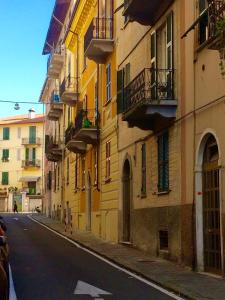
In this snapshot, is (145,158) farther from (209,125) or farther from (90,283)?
(90,283)

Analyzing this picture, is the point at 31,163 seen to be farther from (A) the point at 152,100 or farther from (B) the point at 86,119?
(A) the point at 152,100

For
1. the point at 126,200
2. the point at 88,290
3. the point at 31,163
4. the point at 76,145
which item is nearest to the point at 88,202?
the point at 76,145

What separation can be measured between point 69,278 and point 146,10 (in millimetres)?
9085

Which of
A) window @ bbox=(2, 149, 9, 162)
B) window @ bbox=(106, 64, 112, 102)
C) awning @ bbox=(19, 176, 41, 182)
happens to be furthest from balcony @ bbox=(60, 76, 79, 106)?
window @ bbox=(2, 149, 9, 162)

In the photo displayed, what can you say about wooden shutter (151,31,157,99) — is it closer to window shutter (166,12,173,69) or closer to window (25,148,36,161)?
window shutter (166,12,173,69)

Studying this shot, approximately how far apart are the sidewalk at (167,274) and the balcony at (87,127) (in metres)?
7.47

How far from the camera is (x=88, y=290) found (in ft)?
38.9

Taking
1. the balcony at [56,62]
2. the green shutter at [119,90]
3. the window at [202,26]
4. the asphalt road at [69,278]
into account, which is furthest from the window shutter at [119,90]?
the balcony at [56,62]

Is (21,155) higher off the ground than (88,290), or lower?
higher

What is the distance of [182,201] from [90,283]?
447cm

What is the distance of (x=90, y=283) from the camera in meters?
12.9

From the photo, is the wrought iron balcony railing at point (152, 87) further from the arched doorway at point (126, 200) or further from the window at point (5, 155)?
the window at point (5, 155)

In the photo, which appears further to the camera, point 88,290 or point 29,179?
point 29,179

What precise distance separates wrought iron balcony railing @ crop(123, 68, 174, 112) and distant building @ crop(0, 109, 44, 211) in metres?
66.8
